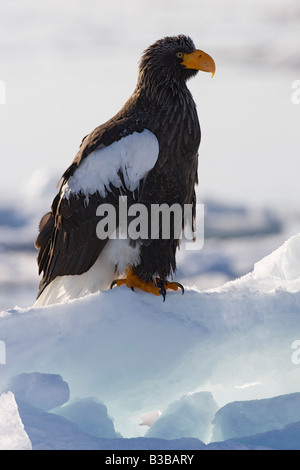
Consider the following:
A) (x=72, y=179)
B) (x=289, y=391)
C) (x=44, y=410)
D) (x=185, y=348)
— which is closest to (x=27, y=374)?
(x=44, y=410)

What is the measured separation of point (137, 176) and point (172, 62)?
774 mm

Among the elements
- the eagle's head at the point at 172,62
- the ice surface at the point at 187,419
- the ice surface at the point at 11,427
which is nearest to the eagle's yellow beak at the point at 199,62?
the eagle's head at the point at 172,62

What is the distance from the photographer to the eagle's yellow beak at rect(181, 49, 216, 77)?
4766 millimetres

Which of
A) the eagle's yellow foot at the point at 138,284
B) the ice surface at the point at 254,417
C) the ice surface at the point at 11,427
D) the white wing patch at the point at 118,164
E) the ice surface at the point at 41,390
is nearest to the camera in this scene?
the ice surface at the point at 11,427

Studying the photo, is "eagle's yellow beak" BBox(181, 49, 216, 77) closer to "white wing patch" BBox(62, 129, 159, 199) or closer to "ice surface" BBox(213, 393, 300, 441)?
"white wing patch" BBox(62, 129, 159, 199)

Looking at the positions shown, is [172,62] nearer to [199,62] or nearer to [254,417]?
[199,62]

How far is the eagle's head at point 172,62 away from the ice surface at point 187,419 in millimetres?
1858

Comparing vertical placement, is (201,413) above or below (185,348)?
below

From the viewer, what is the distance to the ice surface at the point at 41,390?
4.07m

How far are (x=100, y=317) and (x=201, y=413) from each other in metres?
0.76

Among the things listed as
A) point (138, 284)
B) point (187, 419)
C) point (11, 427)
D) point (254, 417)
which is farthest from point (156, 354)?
point (11, 427)

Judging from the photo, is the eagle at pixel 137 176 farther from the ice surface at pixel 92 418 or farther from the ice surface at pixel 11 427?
the ice surface at pixel 11 427
